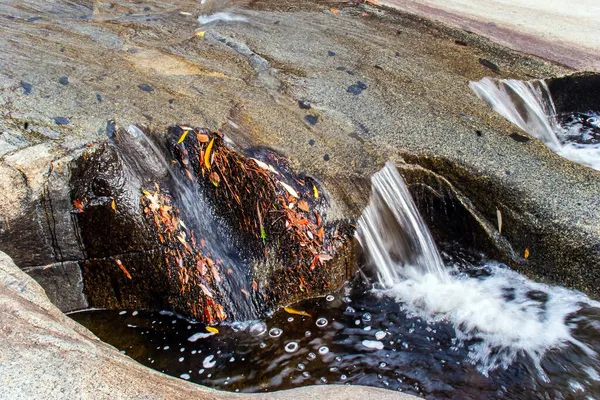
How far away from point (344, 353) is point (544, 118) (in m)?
3.65

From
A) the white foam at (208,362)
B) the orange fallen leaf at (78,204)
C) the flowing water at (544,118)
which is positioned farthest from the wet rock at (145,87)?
the flowing water at (544,118)

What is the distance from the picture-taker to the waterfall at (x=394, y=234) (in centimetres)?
433

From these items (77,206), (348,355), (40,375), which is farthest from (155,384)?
Answer: (77,206)

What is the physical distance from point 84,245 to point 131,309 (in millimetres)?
637

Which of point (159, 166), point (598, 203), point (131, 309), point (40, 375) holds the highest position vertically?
point (598, 203)

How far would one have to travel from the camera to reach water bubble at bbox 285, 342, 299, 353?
390 centimetres

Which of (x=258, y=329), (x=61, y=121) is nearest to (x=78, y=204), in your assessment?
(x=61, y=121)

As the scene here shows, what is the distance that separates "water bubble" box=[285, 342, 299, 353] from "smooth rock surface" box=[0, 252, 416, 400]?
2.78ft

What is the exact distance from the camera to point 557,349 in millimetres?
3811

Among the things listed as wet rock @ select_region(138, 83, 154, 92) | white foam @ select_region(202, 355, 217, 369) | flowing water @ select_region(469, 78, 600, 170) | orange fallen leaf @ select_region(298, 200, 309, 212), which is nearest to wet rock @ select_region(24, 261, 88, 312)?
white foam @ select_region(202, 355, 217, 369)

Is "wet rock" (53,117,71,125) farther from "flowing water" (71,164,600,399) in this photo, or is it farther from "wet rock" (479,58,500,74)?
"wet rock" (479,58,500,74)

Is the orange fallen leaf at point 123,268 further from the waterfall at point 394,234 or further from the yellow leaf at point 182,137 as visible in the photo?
the waterfall at point 394,234

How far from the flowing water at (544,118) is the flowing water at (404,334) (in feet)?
5.70

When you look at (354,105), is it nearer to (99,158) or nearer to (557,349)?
(99,158)
